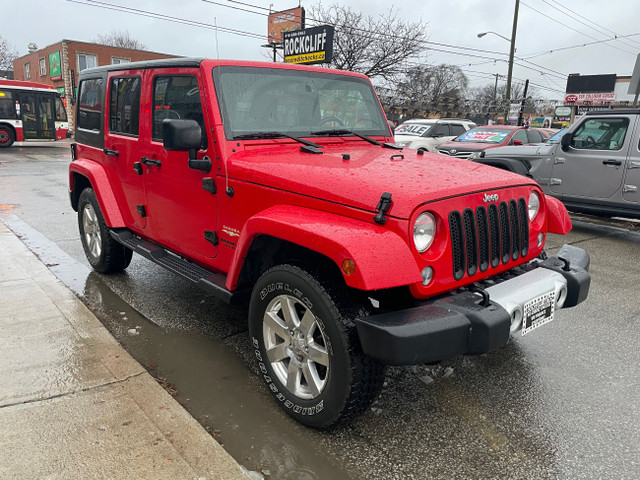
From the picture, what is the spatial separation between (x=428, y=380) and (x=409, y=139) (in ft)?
40.1

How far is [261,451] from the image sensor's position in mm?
2465

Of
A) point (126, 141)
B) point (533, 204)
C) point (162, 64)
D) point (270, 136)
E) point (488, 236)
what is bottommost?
point (488, 236)

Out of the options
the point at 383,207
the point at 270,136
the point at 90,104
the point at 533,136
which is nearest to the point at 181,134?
the point at 270,136

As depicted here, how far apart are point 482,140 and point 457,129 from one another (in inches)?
155

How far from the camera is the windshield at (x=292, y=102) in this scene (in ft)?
10.7

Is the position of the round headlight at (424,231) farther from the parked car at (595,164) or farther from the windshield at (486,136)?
the windshield at (486,136)

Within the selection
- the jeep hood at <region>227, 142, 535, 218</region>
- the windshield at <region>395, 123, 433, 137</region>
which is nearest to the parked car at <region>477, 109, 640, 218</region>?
the jeep hood at <region>227, 142, 535, 218</region>

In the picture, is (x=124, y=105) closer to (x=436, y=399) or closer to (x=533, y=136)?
(x=436, y=399)

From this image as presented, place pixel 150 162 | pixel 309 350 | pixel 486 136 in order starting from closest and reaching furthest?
1. pixel 309 350
2. pixel 150 162
3. pixel 486 136

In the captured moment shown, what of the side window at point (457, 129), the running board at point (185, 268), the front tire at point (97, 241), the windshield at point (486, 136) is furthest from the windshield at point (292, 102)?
the side window at point (457, 129)

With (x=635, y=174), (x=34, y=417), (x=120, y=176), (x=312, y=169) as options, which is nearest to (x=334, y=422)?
(x=312, y=169)

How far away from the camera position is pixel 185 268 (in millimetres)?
3615

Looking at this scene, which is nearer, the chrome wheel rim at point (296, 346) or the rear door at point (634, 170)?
the chrome wheel rim at point (296, 346)

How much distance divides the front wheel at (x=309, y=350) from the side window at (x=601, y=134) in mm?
6307
